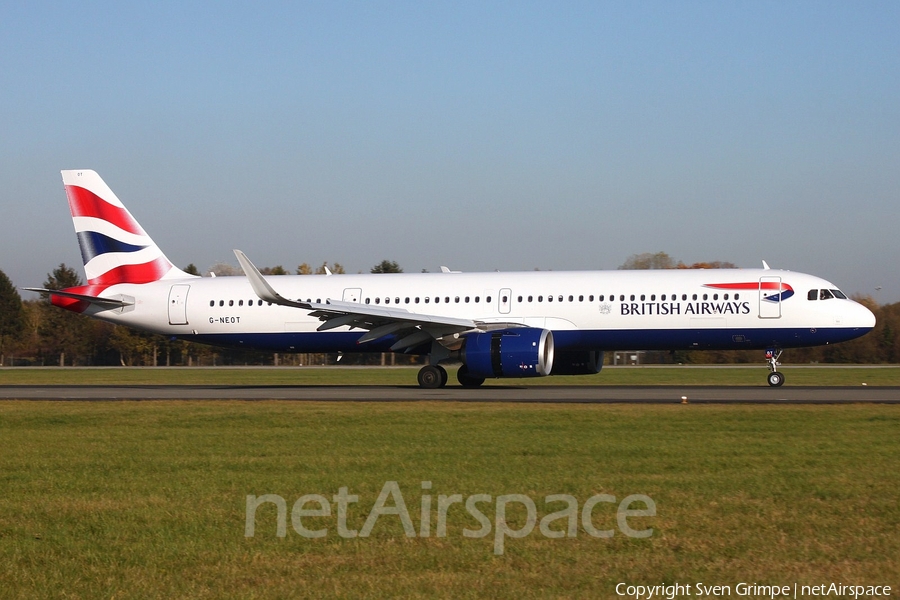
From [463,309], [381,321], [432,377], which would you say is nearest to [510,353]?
[432,377]

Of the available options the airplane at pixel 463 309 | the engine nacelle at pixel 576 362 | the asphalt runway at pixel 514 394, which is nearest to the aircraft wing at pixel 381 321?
the airplane at pixel 463 309

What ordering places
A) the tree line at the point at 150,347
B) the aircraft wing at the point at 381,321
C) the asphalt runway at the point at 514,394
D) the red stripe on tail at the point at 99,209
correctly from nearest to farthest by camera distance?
the asphalt runway at the point at 514,394 < the aircraft wing at the point at 381,321 < the red stripe on tail at the point at 99,209 < the tree line at the point at 150,347

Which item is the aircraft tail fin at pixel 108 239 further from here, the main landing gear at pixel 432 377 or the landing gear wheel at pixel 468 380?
the landing gear wheel at pixel 468 380

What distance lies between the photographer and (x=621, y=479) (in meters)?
10.7

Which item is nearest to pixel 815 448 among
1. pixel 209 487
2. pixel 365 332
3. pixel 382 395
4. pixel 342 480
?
pixel 342 480

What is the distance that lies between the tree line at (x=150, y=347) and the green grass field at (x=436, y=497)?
4479 cm

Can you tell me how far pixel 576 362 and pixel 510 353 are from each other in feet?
15.1

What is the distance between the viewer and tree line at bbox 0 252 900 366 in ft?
213

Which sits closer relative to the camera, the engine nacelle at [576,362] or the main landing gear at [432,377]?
the main landing gear at [432,377]

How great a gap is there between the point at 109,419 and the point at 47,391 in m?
12.4

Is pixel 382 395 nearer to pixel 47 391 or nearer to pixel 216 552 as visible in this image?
pixel 47 391

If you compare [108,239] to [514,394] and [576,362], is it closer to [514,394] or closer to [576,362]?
[514,394]

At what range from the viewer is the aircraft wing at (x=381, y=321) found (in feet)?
91.9

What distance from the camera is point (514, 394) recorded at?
26.5 metres
